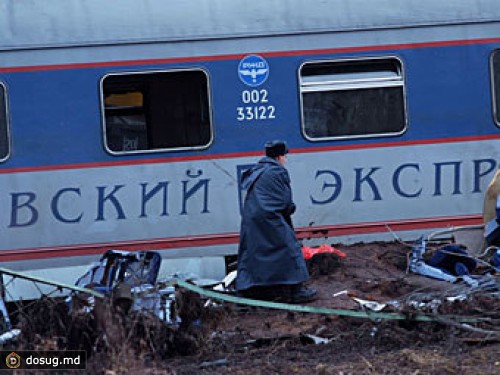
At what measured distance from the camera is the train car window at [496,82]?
37.6 ft

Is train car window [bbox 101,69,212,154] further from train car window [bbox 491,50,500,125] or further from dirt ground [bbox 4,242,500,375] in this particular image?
train car window [bbox 491,50,500,125]

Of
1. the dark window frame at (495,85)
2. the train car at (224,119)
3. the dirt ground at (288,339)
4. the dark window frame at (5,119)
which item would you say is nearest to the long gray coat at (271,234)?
the dirt ground at (288,339)

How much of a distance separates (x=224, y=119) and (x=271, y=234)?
152cm

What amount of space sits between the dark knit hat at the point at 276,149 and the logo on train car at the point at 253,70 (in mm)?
1096

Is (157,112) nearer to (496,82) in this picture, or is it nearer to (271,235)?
(271,235)

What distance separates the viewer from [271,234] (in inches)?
402

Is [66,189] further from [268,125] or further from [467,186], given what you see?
[467,186]

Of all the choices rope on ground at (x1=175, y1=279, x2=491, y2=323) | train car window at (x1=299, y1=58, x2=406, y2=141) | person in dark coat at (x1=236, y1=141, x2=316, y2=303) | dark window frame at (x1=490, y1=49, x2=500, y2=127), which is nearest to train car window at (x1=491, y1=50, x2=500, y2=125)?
dark window frame at (x1=490, y1=49, x2=500, y2=127)

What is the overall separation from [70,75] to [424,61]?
12.3ft

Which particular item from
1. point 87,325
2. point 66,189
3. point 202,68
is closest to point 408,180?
point 202,68

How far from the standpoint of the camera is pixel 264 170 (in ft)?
→ 33.6

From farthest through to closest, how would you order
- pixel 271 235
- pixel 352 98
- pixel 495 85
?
1. pixel 495 85
2. pixel 352 98
3. pixel 271 235

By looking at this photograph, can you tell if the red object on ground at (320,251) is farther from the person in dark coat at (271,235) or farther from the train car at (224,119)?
the person in dark coat at (271,235)

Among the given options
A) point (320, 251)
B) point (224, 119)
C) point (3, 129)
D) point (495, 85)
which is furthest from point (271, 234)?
point (495, 85)
